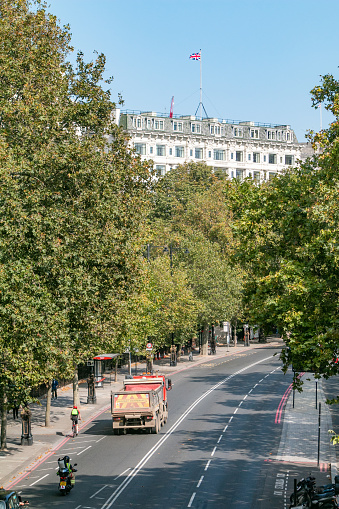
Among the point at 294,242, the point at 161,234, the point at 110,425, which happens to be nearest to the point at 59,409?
the point at 110,425

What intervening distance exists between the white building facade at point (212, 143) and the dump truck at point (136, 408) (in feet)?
282

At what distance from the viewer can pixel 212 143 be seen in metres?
139

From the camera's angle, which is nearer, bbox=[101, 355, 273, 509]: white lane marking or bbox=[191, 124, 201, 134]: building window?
bbox=[101, 355, 273, 509]: white lane marking

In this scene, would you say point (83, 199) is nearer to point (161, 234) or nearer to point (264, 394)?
point (264, 394)

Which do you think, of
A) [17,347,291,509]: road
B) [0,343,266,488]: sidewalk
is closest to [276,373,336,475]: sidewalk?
[17,347,291,509]: road

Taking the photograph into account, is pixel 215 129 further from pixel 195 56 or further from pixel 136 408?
pixel 136 408

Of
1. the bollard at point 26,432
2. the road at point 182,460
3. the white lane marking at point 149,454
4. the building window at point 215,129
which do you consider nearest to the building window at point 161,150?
the building window at point 215,129

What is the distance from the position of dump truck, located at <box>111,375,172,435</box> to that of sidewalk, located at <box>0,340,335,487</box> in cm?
312

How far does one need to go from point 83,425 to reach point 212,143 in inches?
3996

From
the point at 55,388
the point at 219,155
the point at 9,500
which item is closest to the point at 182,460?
the point at 9,500

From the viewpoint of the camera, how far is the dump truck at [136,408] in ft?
125

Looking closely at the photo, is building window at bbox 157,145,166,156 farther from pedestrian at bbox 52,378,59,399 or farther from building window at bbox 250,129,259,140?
pedestrian at bbox 52,378,59,399

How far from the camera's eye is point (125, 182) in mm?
39156

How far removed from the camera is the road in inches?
1070
